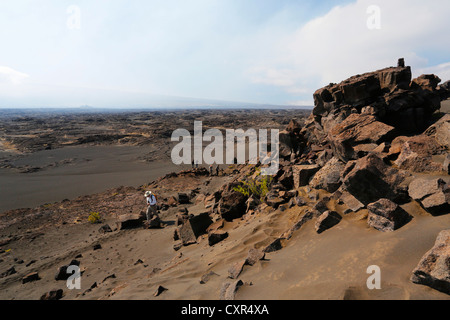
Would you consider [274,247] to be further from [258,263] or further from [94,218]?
[94,218]

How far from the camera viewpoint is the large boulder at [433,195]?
10.0 ft

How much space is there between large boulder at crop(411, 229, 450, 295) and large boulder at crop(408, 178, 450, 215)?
92 cm

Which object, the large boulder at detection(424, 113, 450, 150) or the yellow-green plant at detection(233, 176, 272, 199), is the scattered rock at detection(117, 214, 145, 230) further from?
the large boulder at detection(424, 113, 450, 150)

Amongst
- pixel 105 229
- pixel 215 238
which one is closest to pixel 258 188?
pixel 215 238

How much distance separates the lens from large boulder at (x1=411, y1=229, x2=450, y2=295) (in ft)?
6.71

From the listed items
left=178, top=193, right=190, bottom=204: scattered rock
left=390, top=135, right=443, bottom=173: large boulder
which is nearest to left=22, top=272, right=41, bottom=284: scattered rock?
left=178, top=193, right=190, bottom=204: scattered rock

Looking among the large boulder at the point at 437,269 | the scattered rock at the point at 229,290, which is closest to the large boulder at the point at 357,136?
the large boulder at the point at 437,269

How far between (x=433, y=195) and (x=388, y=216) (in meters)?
0.63

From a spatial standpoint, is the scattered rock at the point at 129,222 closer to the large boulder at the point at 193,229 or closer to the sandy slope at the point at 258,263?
the sandy slope at the point at 258,263

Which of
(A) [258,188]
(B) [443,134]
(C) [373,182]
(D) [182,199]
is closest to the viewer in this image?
(C) [373,182]

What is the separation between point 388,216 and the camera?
10.6ft

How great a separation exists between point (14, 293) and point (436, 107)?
41.3 ft

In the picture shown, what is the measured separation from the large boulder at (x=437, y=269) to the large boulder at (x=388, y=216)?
86 centimetres

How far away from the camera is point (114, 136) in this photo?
4431 centimetres
